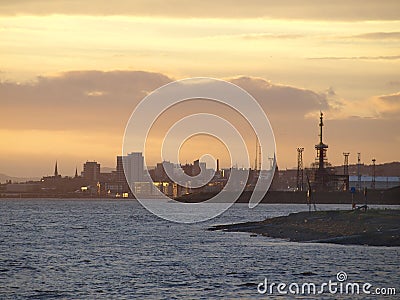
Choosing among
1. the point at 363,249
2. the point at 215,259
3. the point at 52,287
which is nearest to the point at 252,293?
the point at 52,287

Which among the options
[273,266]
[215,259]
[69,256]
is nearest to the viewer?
[273,266]

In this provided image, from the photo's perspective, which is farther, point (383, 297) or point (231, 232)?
point (231, 232)

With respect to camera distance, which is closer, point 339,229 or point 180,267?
point 180,267

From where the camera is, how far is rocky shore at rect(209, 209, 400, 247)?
70562 mm

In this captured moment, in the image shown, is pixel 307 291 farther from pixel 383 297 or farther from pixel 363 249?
pixel 363 249

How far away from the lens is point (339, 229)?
81250 mm

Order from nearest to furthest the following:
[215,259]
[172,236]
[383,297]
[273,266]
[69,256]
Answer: [383,297] → [273,266] → [215,259] → [69,256] → [172,236]

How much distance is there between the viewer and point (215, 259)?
207 feet

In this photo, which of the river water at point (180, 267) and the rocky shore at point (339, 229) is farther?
the rocky shore at point (339, 229)

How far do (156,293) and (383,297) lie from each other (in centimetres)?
1186

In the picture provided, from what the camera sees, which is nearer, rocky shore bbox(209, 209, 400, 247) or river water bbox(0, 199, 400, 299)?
river water bbox(0, 199, 400, 299)

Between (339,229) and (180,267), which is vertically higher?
(339,229)

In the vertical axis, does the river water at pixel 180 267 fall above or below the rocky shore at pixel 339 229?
below

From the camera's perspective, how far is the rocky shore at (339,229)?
70562 mm
